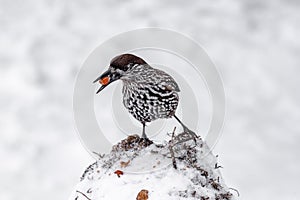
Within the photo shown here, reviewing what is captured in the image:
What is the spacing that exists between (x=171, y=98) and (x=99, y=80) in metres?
0.74

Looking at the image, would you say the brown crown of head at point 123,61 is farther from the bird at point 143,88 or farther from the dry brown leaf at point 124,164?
the dry brown leaf at point 124,164

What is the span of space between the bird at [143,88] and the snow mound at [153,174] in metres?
0.21

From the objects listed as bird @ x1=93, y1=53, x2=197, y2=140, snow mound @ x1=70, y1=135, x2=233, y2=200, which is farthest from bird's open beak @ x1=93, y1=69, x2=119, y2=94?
snow mound @ x1=70, y1=135, x2=233, y2=200

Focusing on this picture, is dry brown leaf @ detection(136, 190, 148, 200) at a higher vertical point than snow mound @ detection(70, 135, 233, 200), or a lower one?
lower

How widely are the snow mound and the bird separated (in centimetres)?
21

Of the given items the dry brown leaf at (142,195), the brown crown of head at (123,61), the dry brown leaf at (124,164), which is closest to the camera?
the dry brown leaf at (142,195)

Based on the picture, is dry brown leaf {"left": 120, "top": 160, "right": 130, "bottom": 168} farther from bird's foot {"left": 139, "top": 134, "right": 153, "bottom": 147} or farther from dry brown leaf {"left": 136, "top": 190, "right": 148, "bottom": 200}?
dry brown leaf {"left": 136, "top": 190, "right": 148, "bottom": 200}

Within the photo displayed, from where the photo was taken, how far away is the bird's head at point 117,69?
4.94 m

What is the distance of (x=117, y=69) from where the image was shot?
496 centimetres

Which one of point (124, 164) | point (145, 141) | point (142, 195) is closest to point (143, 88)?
point (145, 141)

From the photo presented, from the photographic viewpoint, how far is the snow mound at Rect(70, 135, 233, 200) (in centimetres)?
→ 476

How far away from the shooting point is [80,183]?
5.26 m

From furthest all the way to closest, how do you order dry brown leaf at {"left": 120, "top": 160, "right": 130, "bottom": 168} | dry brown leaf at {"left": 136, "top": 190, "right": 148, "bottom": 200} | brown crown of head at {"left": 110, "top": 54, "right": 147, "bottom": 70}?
dry brown leaf at {"left": 120, "top": 160, "right": 130, "bottom": 168}
brown crown of head at {"left": 110, "top": 54, "right": 147, "bottom": 70}
dry brown leaf at {"left": 136, "top": 190, "right": 148, "bottom": 200}

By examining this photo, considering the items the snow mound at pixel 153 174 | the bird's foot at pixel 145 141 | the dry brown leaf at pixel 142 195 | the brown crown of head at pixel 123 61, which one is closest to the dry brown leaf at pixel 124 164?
the snow mound at pixel 153 174
